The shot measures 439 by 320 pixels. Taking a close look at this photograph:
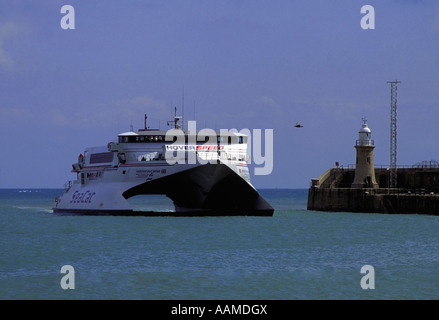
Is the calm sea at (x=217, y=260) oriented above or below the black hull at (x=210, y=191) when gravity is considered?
below

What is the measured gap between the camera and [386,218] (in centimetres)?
7694

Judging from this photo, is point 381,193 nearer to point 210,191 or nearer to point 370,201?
point 370,201

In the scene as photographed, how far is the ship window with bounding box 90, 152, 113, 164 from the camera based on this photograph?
6904 centimetres

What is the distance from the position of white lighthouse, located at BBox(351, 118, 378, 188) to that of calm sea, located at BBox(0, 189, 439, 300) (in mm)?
24410

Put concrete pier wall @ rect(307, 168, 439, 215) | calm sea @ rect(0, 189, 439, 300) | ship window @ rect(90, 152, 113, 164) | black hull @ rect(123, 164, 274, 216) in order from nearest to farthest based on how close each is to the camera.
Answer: calm sea @ rect(0, 189, 439, 300) → black hull @ rect(123, 164, 274, 216) → ship window @ rect(90, 152, 113, 164) → concrete pier wall @ rect(307, 168, 439, 215)

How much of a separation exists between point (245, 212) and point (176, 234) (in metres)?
15.4

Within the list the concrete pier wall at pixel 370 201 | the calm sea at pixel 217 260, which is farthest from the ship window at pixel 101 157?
the concrete pier wall at pixel 370 201

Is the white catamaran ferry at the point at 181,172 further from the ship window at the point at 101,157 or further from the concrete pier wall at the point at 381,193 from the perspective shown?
the concrete pier wall at the point at 381,193

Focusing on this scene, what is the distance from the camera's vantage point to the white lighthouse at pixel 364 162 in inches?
3521

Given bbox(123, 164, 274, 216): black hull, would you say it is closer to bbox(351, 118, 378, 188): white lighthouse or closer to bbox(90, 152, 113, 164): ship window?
bbox(90, 152, 113, 164): ship window

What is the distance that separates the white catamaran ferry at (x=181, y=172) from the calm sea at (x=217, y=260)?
2.29 m

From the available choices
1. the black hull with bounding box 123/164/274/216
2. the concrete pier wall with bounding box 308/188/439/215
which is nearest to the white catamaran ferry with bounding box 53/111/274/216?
the black hull with bounding box 123/164/274/216
